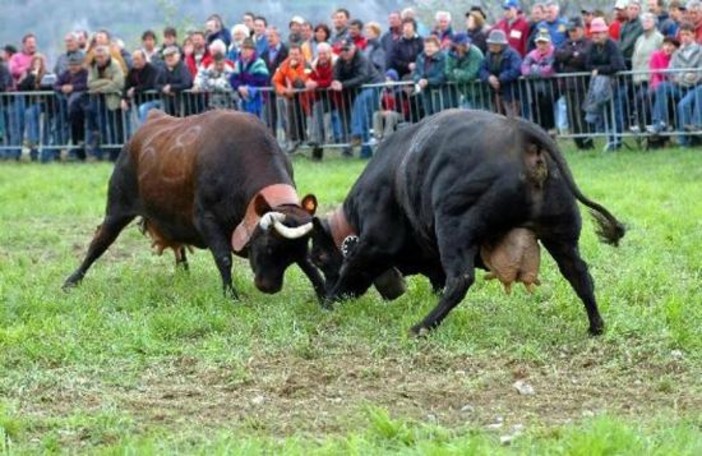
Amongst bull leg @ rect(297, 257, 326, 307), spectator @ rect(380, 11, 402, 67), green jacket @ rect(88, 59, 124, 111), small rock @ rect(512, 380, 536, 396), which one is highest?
spectator @ rect(380, 11, 402, 67)

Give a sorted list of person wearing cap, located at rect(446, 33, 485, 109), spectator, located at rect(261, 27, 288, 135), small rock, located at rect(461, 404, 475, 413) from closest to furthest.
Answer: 1. small rock, located at rect(461, 404, 475, 413)
2. person wearing cap, located at rect(446, 33, 485, 109)
3. spectator, located at rect(261, 27, 288, 135)

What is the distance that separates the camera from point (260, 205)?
9.55 meters

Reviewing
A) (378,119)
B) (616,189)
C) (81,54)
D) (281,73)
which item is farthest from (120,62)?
(616,189)

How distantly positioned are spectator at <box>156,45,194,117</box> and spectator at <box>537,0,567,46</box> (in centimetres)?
484

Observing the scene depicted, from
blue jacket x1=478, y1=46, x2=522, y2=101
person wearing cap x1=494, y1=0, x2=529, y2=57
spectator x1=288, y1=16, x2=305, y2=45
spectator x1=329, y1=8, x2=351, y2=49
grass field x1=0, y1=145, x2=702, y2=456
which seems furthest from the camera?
spectator x1=329, y1=8, x2=351, y2=49

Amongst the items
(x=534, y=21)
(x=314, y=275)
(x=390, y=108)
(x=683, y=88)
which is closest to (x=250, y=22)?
(x=390, y=108)

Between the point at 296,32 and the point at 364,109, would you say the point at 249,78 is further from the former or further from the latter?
the point at 364,109

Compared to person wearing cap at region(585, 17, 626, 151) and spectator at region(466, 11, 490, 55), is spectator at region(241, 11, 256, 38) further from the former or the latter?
person wearing cap at region(585, 17, 626, 151)

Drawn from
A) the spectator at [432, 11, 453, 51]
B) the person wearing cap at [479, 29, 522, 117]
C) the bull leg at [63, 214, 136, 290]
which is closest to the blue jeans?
the spectator at [432, 11, 453, 51]

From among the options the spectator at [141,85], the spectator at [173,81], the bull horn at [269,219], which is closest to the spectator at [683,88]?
the spectator at [173,81]

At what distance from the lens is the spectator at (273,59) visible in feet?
65.1

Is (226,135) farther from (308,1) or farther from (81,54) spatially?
(308,1)

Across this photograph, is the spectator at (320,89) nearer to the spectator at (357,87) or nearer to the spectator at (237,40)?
the spectator at (357,87)

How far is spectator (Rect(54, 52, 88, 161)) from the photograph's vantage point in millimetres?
20828
